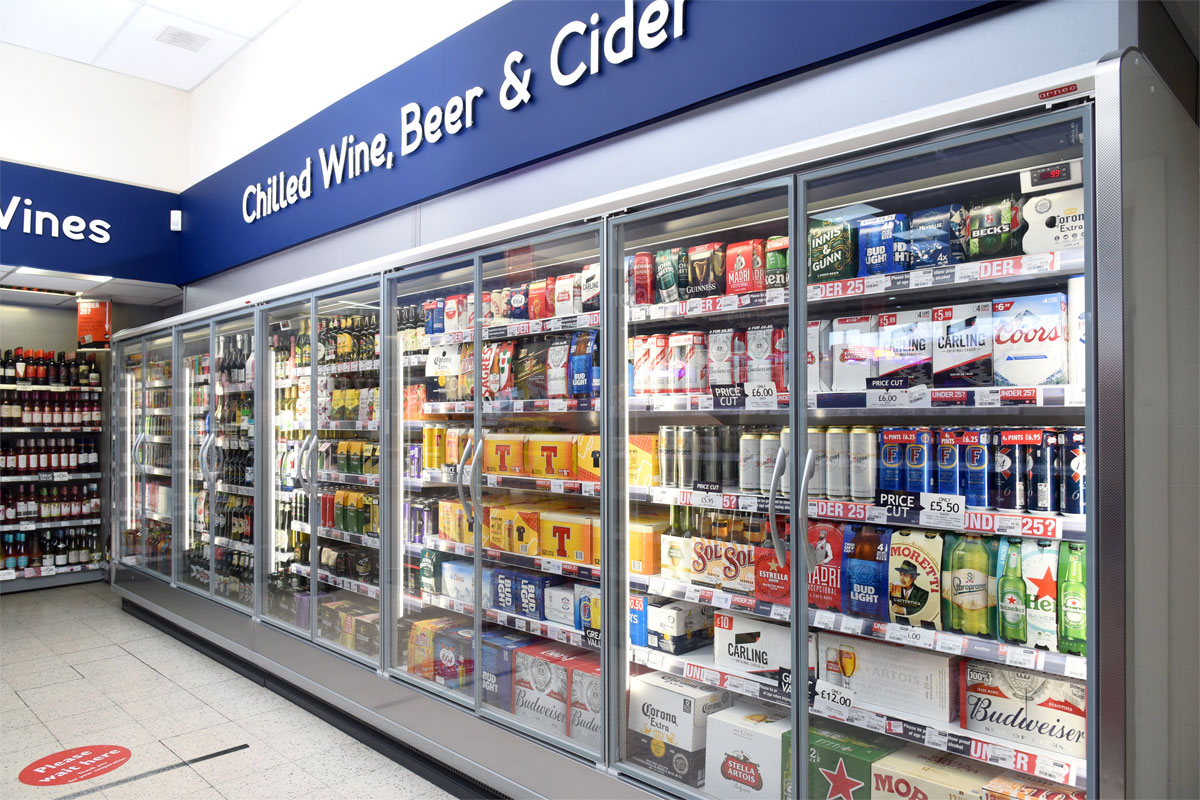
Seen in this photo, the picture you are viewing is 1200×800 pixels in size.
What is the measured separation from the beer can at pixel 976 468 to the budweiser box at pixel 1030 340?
0.15 meters

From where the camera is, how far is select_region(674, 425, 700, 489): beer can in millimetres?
2602

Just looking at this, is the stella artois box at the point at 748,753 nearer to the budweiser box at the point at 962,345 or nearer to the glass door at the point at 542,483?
the glass door at the point at 542,483

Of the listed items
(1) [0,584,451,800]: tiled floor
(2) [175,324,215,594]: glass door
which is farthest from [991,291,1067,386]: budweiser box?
(2) [175,324,215,594]: glass door

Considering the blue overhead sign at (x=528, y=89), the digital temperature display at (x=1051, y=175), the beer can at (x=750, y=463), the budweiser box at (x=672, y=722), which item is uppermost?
the blue overhead sign at (x=528, y=89)

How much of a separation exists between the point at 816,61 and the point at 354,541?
122 inches

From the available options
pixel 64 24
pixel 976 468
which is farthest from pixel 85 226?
pixel 976 468

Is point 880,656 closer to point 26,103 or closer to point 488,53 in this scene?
point 488,53

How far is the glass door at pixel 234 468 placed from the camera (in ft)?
16.5

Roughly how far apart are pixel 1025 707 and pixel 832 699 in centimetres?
48

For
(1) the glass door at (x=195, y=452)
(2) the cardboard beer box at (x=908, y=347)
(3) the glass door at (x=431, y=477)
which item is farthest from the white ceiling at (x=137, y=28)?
(2) the cardboard beer box at (x=908, y=347)

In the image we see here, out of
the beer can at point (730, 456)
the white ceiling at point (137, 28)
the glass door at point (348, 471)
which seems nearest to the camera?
the beer can at point (730, 456)

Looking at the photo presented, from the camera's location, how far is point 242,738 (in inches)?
149

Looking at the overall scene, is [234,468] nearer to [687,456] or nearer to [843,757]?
[687,456]

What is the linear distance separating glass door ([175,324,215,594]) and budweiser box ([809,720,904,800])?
15.3ft
